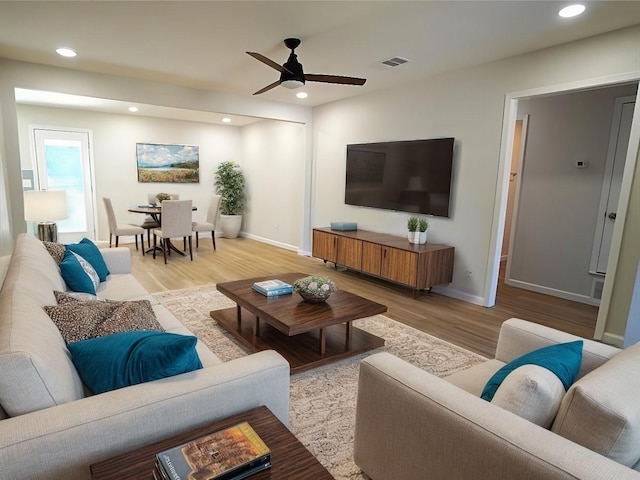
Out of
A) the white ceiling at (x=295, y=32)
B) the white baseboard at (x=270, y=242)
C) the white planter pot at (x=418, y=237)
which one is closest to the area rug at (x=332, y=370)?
the white planter pot at (x=418, y=237)

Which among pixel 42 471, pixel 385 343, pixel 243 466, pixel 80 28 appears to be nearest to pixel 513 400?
pixel 243 466

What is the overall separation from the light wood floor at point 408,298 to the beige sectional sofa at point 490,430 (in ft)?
5.96

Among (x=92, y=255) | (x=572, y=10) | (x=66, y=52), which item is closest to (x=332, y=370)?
(x=92, y=255)

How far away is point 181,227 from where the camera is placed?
5.83 meters

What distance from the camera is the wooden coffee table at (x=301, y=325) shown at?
8.18 feet

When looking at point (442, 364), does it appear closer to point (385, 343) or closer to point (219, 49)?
point (385, 343)

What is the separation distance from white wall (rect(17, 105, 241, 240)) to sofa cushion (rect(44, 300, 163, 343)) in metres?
6.21

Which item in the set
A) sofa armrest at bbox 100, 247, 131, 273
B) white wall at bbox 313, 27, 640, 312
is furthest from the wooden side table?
white wall at bbox 313, 27, 640, 312

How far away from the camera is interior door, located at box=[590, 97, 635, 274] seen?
3912mm

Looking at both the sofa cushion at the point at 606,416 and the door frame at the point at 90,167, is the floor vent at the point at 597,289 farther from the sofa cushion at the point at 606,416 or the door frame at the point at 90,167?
the door frame at the point at 90,167

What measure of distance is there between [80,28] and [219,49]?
1157 mm

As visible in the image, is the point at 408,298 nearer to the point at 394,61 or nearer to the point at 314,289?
the point at 314,289

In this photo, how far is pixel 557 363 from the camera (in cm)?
126

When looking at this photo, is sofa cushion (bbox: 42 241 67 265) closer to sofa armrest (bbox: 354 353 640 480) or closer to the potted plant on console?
sofa armrest (bbox: 354 353 640 480)
